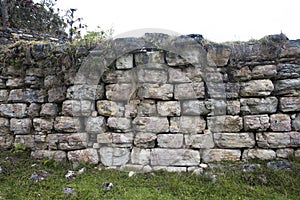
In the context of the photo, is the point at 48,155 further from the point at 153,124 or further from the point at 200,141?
the point at 200,141

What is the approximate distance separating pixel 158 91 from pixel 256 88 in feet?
5.49

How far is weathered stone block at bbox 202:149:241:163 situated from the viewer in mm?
3885

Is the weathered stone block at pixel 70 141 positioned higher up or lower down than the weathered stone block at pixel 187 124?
lower down

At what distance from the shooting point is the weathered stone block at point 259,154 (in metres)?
3.82

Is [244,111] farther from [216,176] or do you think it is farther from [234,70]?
[216,176]

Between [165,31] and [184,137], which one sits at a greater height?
[165,31]

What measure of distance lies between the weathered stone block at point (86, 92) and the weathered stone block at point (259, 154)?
2706 mm

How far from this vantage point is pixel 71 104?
407 cm

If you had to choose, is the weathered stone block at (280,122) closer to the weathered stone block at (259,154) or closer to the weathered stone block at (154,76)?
the weathered stone block at (259,154)

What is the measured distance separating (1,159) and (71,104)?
5.15 feet

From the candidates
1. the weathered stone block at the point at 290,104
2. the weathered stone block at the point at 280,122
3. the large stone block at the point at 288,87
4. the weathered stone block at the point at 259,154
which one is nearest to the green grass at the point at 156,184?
the weathered stone block at the point at 259,154

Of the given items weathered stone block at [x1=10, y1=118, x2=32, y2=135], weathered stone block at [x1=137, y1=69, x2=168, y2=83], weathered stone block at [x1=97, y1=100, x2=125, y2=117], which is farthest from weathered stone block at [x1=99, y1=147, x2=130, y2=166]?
weathered stone block at [x1=10, y1=118, x2=32, y2=135]

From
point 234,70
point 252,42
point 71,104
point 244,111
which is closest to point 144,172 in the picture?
point 71,104

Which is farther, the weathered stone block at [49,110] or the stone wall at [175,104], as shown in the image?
the weathered stone block at [49,110]
